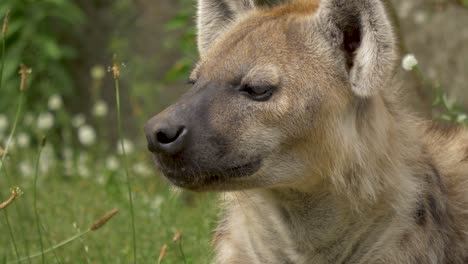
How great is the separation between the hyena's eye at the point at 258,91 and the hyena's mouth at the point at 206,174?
0.18 metres

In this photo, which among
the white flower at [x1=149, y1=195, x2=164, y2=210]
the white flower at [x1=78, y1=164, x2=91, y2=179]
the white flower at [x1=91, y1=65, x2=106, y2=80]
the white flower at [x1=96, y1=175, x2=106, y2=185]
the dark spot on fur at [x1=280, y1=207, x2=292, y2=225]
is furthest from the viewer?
the white flower at [x1=91, y1=65, x2=106, y2=80]

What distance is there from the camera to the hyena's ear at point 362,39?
9.24 feet

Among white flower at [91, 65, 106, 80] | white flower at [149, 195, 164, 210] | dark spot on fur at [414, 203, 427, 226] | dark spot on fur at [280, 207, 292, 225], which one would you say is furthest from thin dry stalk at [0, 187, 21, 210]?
white flower at [91, 65, 106, 80]

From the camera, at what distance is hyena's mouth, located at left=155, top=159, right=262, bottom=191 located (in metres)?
2.77

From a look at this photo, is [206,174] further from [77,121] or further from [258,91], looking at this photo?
[77,121]

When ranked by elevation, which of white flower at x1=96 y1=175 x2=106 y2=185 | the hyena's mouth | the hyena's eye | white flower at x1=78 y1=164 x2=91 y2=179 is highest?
the hyena's eye

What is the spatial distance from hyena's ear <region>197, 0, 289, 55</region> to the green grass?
0.51 m

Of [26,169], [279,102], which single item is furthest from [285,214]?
[26,169]

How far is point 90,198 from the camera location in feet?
15.7

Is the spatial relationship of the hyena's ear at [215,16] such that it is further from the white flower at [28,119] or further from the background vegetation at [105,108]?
the white flower at [28,119]

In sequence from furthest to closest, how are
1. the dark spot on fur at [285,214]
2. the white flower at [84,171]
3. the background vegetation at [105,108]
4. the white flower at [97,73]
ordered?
the white flower at [97,73], the white flower at [84,171], the background vegetation at [105,108], the dark spot on fur at [285,214]

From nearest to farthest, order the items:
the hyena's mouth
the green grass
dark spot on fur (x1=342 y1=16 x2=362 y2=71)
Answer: the hyena's mouth, dark spot on fur (x1=342 y1=16 x2=362 y2=71), the green grass

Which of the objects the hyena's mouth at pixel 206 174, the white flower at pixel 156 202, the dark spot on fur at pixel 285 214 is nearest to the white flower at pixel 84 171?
the white flower at pixel 156 202

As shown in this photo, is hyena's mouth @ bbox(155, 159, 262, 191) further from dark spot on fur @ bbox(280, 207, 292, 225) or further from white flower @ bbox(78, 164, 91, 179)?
white flower @ bbox(78, 164, 91, 179)
